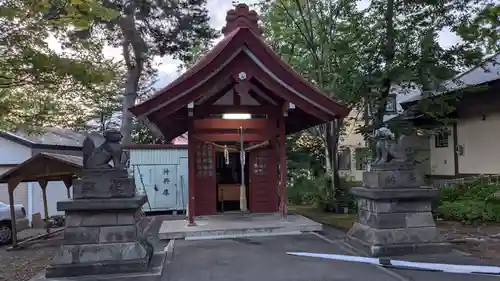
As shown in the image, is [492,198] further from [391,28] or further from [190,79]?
[190,79]

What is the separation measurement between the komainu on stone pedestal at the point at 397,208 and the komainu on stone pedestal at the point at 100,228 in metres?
3.32

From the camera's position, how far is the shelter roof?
9500 mm

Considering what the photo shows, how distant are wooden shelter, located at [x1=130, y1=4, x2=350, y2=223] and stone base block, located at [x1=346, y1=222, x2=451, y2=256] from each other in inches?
114

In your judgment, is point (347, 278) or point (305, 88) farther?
point (305, 88)

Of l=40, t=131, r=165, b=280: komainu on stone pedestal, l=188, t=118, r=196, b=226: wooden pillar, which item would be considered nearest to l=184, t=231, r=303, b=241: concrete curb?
l=188, t=118, r=196, b=226: wooden pillar

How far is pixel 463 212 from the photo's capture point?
1029cm

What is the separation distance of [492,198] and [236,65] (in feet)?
24.5

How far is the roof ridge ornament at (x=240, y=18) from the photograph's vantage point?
973cm

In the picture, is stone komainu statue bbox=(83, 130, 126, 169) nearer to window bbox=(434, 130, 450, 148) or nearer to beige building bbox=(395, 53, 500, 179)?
beige building bbox=(395, 53, 500, 179)

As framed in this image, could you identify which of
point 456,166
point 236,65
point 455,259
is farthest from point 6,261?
point 456,166

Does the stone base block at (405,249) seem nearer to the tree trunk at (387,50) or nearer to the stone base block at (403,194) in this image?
the stone base block at (403,194)

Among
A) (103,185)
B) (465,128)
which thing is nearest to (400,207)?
(103,185)

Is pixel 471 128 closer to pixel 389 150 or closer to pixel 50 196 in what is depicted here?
pixel 389 150

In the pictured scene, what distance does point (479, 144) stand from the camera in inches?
565
